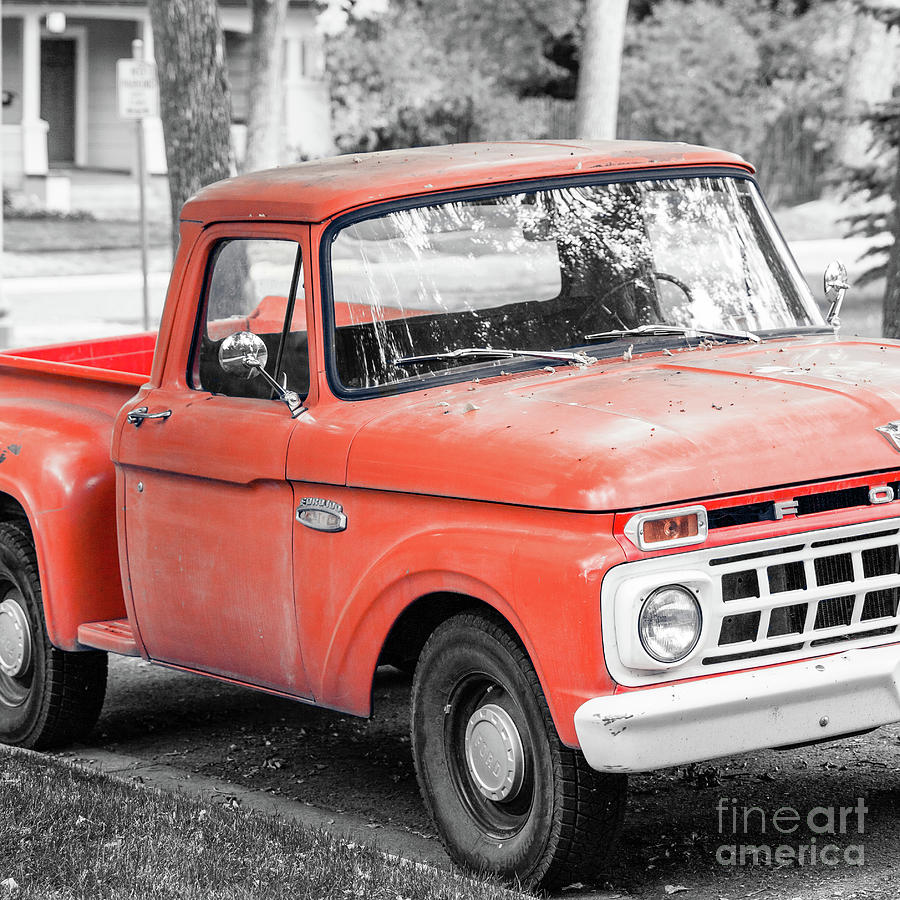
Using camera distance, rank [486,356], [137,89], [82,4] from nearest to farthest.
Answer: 1. [486,356]
2. [137,89]
3. [82,4]

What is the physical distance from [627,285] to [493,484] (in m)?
1.49

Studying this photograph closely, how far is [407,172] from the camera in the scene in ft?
18.5

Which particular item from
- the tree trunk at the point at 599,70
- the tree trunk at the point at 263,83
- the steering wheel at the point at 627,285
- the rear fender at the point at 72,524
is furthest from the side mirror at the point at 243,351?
the tree trunk at the point at 263,83

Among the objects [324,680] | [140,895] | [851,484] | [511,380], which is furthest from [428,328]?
[140,895]

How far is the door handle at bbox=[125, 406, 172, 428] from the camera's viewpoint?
5.89m

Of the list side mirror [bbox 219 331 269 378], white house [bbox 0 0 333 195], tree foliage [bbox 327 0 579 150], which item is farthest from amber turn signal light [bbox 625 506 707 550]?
tree foliage [bbox 327 0 579 150]

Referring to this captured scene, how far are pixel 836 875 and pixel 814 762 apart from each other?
1203 mm

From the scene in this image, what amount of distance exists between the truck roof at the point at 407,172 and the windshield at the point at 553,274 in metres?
0.07

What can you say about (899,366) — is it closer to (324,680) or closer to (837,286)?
(837,286)

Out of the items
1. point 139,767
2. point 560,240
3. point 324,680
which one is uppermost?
point 560,240

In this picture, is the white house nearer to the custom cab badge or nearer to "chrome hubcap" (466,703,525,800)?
the custom cab badge

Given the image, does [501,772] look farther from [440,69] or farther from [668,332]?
[440,69]

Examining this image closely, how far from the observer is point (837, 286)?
6.29 metres

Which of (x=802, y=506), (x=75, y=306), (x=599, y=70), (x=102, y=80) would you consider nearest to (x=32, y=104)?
(x=102, y=80)
